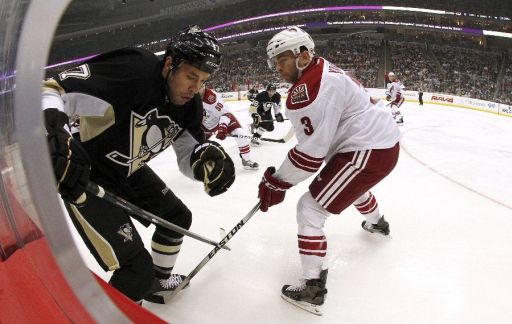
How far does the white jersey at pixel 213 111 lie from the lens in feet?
15.4

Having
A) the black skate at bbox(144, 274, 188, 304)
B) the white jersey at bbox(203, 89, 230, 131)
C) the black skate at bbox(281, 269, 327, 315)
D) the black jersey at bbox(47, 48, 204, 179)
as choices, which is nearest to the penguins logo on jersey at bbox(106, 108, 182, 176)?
the black jersey at bbox(47, 48, 204, 179)

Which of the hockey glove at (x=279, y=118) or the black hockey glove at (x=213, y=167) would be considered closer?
the black hockey glove at (x=213, y=167)

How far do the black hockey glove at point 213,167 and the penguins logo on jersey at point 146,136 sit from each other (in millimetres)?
165

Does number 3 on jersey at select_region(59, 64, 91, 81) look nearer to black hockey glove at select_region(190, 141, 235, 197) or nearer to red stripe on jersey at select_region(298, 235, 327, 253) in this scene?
black hockey glove at select_region(190, 141, 235, 197)

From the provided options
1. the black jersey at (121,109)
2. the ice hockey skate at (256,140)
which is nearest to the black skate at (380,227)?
the black jersey at (121,109)

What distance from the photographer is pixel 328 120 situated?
194cm

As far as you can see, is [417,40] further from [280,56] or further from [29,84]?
[29,84]

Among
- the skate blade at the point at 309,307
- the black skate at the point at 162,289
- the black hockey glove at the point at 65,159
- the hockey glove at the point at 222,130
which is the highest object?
the black hockey glove at the point at 65,159

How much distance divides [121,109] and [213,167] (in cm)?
53

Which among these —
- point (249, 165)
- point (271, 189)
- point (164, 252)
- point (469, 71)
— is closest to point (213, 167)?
point (271, 189)

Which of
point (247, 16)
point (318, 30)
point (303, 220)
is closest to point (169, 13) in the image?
point (247, 16)

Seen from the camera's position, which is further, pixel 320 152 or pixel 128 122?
pixel 320 152

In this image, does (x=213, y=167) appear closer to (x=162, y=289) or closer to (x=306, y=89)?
(x=306, y=89)

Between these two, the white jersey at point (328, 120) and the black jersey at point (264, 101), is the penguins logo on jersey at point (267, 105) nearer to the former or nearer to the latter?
the black jersey at point (264, 101)
